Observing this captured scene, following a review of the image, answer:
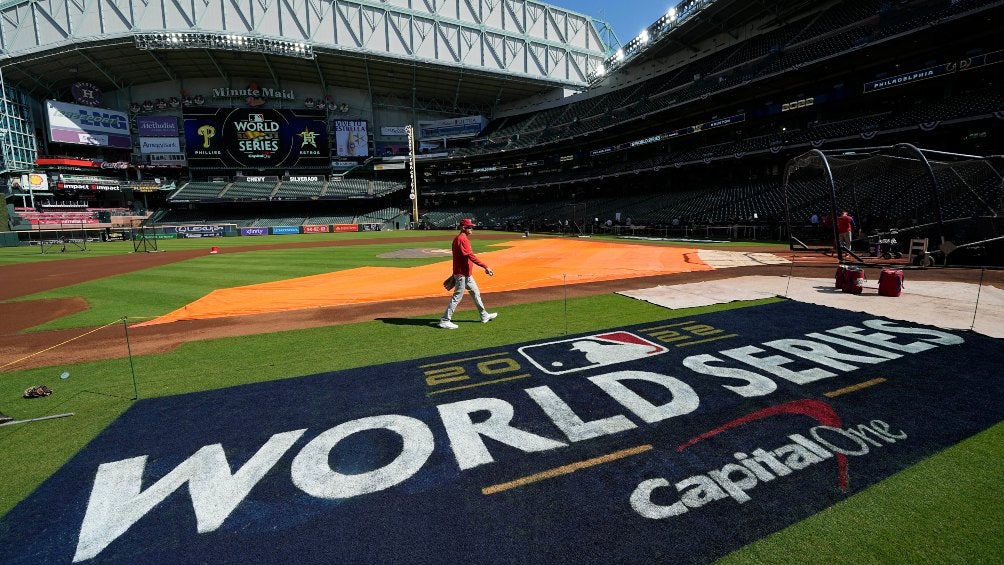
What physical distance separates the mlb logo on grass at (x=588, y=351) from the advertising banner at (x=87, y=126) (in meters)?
83.1

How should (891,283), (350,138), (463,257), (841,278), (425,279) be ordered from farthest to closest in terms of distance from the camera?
(350,138) → (425,279) → (841,278) → (891,283) → (463,257)

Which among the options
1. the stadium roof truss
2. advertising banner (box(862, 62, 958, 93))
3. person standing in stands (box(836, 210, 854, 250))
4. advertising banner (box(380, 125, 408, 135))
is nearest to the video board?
the stadium roof truss

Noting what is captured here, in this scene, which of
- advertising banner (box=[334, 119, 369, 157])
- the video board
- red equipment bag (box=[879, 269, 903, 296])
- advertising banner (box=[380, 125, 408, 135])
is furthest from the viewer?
advertising banner (box=[380, 125, 408, 135])

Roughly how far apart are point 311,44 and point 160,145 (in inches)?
1267

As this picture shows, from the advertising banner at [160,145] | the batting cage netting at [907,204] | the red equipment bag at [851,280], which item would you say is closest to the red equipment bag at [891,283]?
the red equipment bag at [851,280]

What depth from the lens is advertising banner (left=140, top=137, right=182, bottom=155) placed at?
208 feet

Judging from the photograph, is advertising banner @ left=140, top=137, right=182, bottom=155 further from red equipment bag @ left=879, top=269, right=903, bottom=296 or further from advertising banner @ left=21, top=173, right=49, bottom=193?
red equipment bag @ left=879, top=269, right=903, bottom=296

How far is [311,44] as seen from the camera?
2122 inches

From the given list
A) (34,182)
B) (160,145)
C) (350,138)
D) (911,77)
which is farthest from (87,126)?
(911,77)

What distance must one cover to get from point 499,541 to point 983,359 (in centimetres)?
707

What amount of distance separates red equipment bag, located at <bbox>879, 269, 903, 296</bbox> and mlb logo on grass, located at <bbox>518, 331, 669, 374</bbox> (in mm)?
6730

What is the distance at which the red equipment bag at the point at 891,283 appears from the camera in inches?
347

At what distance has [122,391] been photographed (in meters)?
5.23

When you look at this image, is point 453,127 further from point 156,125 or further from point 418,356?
point 418,356
